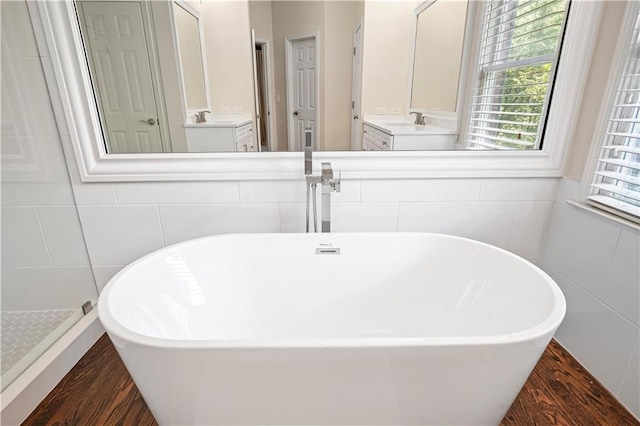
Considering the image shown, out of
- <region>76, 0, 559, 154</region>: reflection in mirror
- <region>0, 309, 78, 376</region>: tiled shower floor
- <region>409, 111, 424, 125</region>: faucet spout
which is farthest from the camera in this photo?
<region>409, 111, 424, 125</region>: faucet spout

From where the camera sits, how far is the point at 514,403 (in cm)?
116

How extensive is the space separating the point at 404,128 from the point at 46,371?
1.81 m

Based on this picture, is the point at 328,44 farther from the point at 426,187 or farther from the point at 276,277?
the point at 276,277

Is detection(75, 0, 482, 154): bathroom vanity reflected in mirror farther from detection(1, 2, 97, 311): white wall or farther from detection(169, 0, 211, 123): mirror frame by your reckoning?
detection(1, 2, 97, 311): white wall

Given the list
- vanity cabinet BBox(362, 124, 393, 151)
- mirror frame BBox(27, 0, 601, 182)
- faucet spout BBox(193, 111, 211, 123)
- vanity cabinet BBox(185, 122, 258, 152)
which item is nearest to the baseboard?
mirror frame BBox(27, 0, 601, 182)

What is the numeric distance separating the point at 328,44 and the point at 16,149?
1423 millimetres

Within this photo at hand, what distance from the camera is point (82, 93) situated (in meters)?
1.33

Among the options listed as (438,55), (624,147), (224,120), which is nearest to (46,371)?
(224,120)

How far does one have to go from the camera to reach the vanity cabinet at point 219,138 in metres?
1.48

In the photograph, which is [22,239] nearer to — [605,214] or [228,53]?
[228,53]

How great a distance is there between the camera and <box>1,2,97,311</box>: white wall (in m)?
1.23

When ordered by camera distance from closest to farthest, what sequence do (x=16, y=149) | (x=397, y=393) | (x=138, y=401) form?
(x=397, y=393), (x=138, y=401), (x=16, y=149)

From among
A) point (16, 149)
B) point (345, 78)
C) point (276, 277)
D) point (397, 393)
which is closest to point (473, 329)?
point (397, 393)

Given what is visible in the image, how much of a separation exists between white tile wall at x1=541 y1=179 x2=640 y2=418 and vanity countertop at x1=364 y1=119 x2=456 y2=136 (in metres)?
0.60
